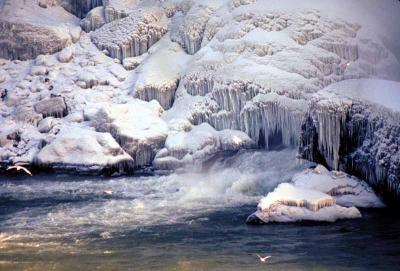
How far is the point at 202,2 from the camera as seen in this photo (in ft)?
79.9

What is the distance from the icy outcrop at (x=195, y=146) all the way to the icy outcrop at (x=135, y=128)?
1.94 feet

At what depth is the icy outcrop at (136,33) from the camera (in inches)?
980

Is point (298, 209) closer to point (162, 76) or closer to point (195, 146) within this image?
point (195, 146)

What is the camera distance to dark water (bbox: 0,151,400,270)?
907cm

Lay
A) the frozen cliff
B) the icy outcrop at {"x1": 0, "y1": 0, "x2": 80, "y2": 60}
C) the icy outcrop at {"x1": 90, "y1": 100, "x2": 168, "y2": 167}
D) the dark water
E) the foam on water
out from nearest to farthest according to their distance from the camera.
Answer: the dark water, the foam on water, the frozen cliff, the icy outcrop at {"x1": 90, "y1": 100, "x2": 168, "y2": 167}, the icy outcrop at {"x1": 0, "y1": 0, "x2": 80, "y2": 60}

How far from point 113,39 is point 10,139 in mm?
7149

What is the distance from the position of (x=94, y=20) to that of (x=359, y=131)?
1730cm

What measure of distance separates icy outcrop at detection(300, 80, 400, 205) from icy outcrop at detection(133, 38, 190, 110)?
911cm

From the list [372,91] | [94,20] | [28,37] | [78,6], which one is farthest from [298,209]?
[78,6]

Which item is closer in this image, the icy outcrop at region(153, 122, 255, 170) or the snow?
the snow

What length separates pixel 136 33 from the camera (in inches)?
979

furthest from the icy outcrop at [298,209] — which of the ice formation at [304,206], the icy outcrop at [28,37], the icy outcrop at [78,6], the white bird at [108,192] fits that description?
the icy outcrop at [78,6]

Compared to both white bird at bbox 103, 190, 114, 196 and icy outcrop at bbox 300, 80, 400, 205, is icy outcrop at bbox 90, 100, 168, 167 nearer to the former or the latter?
white bird at bbox 103, 190, 114, 196

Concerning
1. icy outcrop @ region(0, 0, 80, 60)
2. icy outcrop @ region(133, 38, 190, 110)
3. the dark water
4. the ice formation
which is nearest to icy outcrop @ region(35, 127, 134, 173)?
the dark water
